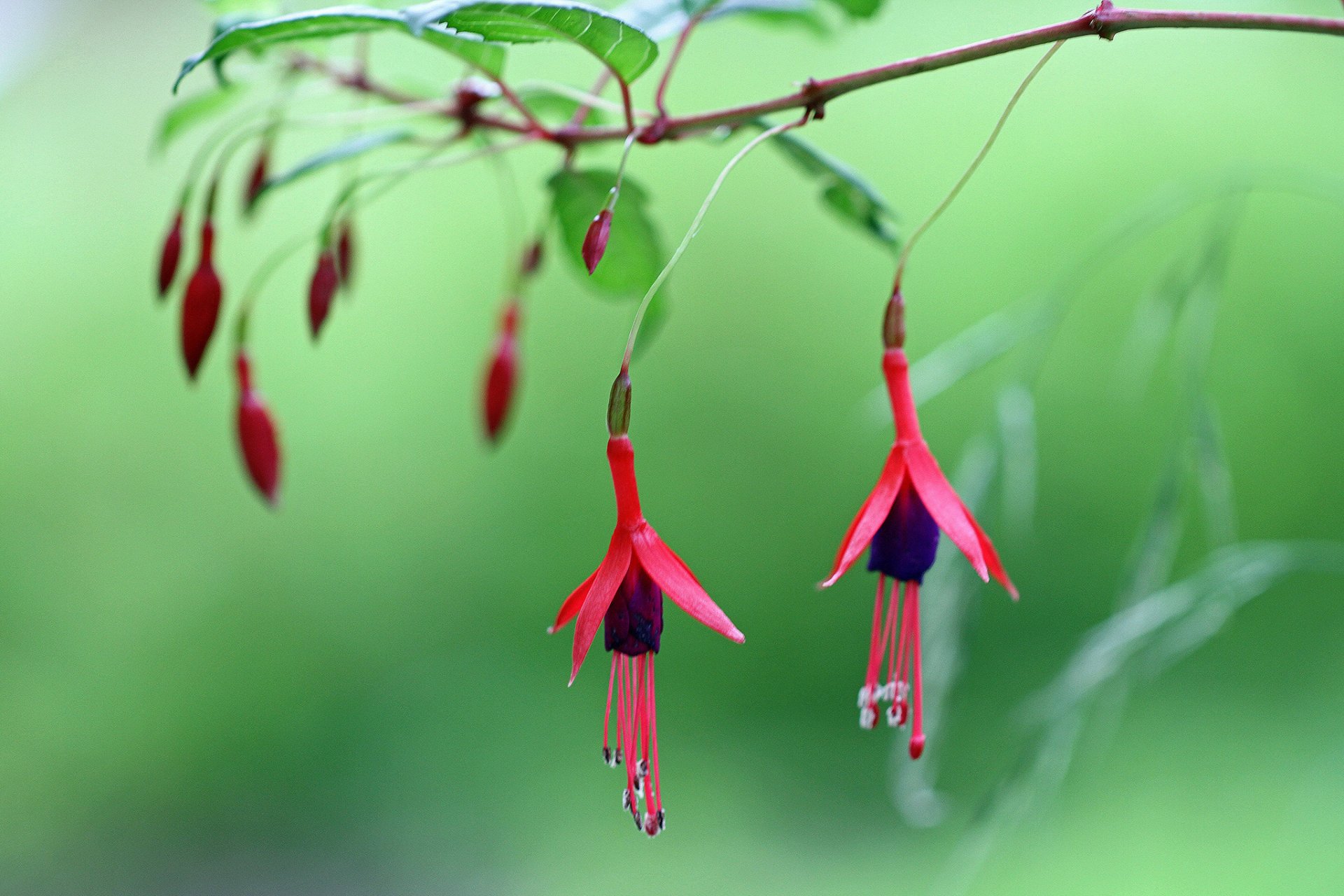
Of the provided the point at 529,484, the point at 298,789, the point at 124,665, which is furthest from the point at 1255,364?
the point at 124,665

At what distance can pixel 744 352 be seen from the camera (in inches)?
57.5

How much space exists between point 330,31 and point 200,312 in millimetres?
136

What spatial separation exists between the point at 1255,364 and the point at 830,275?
517mm

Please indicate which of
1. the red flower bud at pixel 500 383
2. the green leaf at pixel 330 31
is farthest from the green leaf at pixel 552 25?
the red flower bud at pixel 500 383

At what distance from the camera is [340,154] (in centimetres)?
44

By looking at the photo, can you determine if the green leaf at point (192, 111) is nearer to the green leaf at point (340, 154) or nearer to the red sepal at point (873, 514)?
the green leaf at point (340, 154)

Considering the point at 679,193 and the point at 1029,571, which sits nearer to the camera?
the point at 1029,571

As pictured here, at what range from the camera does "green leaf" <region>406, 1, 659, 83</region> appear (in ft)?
0.91

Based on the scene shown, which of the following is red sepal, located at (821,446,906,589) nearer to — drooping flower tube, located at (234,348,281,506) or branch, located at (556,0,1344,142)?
branch, located at (556,0,1344,142)

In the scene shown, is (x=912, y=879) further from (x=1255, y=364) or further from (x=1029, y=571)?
(x=1255, y=364)

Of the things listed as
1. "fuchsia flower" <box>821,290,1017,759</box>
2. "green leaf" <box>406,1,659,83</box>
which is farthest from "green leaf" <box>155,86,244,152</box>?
"fuchsia flower" <box>821,290,1017,759</box>

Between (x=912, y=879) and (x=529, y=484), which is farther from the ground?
(x=529, y=484)

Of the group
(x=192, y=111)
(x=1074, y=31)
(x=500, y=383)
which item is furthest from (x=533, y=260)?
(x=1074, y=31)

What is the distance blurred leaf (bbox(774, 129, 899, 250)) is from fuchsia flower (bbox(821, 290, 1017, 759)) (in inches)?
3.7
